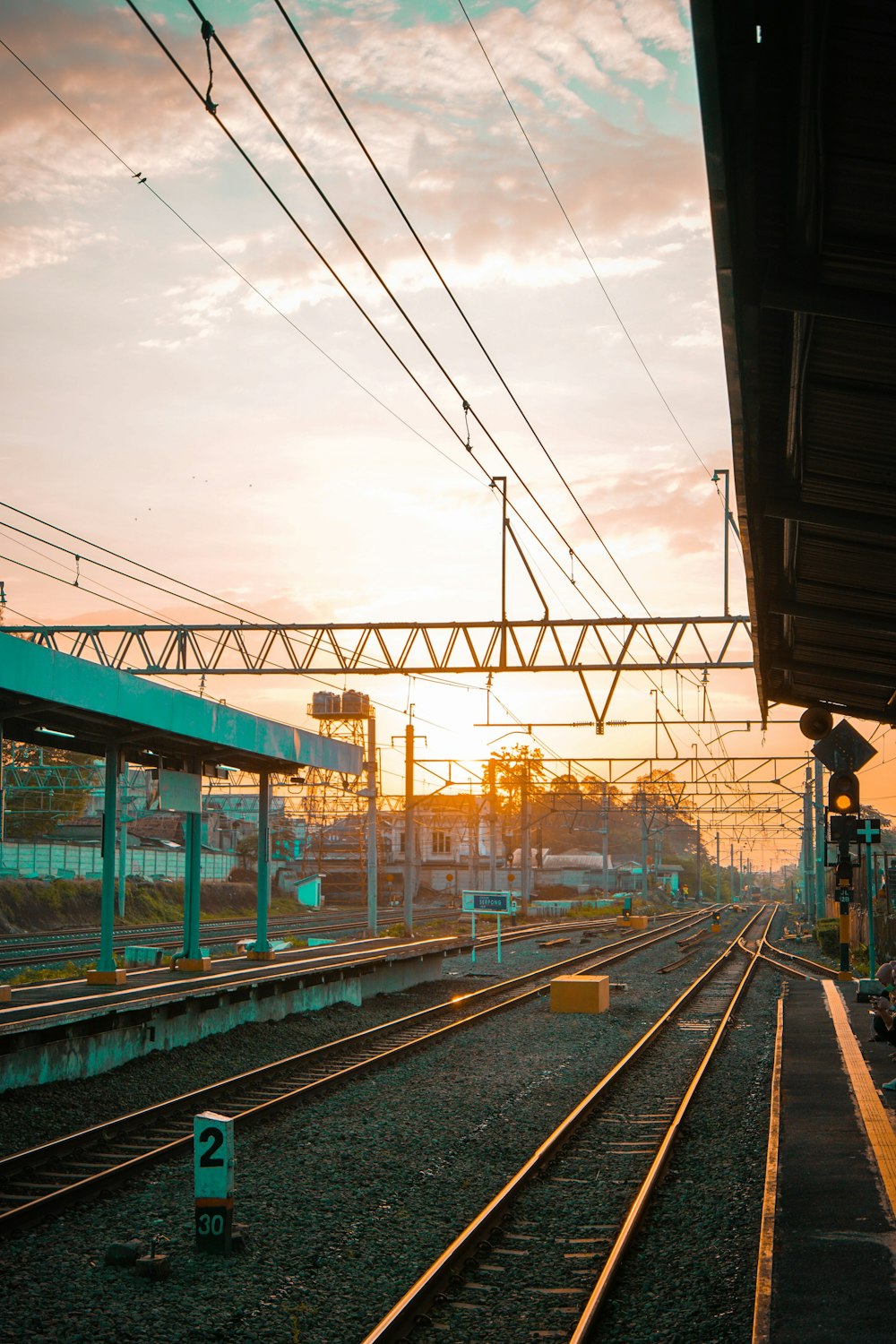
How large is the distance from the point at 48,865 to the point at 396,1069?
46449mm

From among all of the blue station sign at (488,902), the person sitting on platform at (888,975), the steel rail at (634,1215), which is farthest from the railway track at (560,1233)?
the blue station sign at (488,902)

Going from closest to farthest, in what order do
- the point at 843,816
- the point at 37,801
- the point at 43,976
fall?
Answer: 1. the point at 843,816
2. the point at 43,976
3. the point at 37,801

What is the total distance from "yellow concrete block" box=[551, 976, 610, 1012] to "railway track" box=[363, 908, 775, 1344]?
695 centimetres

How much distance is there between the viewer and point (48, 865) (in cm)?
5859

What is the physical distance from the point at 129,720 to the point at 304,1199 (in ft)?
32.9

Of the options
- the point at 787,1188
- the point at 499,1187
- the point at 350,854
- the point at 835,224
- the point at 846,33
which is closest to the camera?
the point at 846,33

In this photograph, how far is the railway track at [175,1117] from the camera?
9.73m

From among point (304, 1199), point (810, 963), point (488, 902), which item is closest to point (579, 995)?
point (488, 902)

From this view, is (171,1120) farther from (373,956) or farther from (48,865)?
(48,865)

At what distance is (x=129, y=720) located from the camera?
60.3 ft

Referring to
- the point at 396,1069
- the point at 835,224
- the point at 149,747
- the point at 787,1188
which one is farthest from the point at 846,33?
the point at 149,747

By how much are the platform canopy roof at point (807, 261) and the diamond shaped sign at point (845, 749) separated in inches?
245

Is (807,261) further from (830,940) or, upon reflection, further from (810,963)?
(830,940)

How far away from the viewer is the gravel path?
7125 millimetres
